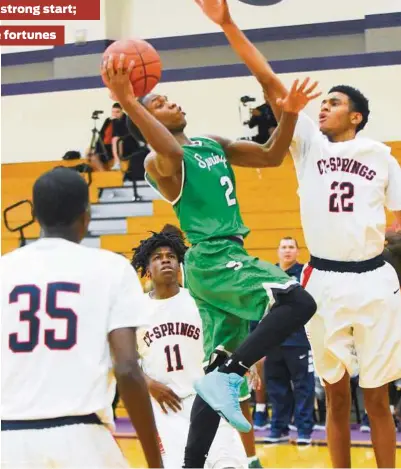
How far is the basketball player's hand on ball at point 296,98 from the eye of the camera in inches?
202

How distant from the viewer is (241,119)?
15.5 m

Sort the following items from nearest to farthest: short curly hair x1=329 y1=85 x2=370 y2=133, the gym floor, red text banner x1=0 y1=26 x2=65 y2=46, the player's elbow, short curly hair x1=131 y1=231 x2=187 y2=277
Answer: the player's elbow < short curly hair x1=329 y1=85 x2=370 y2=133 < short curly hair x1=131 y1=231 x2=187 y2=277 < the gym floor < red text banner x1=0 y1=26 x2=65 y2=46

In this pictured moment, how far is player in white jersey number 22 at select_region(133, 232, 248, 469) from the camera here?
571 centimetres

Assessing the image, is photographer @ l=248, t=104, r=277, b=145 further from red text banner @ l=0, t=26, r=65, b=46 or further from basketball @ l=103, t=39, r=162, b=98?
basketball @ l=103, t=39, r=162, b=98

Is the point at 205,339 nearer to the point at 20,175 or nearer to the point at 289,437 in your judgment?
the point at 289,437

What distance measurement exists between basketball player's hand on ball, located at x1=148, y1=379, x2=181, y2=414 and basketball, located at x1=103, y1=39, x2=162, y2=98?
1.84 meters

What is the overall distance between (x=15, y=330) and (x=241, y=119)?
12555 mm

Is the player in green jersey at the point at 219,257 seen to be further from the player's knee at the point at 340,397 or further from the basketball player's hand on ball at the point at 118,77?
the player's knee at the point at 340,397

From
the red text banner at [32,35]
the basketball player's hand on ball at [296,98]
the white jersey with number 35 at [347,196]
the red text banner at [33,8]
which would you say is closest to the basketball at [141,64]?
the basketball player's hand on ball at [296,98]

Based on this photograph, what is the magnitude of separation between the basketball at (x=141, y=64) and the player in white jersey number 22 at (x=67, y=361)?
7.38ft

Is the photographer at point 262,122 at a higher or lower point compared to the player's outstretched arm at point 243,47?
higher

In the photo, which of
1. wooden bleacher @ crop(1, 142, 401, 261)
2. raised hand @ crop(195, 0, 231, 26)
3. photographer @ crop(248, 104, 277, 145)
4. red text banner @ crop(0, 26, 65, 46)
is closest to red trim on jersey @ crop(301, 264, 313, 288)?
raised hand @ crop(195, 0, 231, 26)

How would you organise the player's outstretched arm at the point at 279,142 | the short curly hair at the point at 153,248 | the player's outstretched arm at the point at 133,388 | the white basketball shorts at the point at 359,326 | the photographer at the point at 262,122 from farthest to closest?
1. the photographer at the point at 262,122
2. the short curly hair at the point at 153,248
3. the white basketball shorts at the point at 359,326
4. the player's outstretched arm at the point at 279,142
5. the player's outstretched arm at the point at 133,388

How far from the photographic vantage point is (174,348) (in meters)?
5.89
